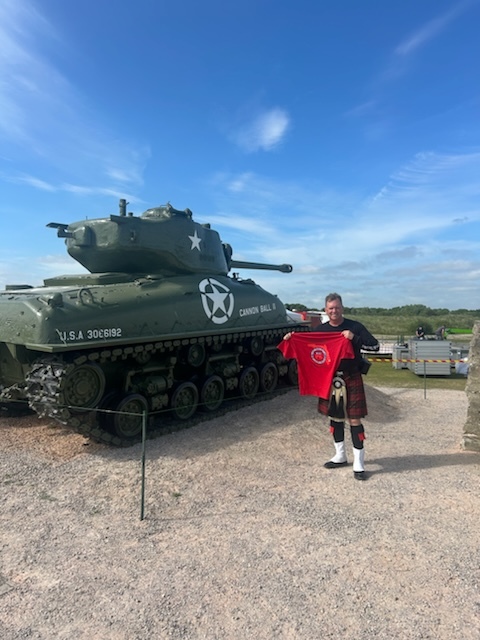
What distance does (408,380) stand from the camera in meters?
18.2

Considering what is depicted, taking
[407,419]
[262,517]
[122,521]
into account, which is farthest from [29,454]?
[407,419]

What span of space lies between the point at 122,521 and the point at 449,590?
3.24 meters

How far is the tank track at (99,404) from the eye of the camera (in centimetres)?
720

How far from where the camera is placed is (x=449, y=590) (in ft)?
12.8

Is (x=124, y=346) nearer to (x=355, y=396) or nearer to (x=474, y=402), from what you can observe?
(x=355, y=396)

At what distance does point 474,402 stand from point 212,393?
16.7 ft

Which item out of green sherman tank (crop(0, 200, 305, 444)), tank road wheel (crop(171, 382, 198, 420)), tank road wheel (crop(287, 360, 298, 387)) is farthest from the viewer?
tank road wheel (crop(287, 360, 298, 387))

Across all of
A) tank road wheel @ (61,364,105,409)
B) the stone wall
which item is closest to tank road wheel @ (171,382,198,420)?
tank road wheel @ (61,364,105,409)

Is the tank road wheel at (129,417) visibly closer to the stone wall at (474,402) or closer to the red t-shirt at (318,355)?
the red t-shirt at (318,355)

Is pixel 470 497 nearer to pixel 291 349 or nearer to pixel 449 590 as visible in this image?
pixel 449 590

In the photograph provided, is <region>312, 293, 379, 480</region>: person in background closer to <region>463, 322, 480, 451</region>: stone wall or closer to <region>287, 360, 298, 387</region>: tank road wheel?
<region>463, 322, 480, 451</region>: stone wall

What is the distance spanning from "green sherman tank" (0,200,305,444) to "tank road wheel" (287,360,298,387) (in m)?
0.41

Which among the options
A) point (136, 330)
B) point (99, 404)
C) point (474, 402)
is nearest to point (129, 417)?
point (99, 404)

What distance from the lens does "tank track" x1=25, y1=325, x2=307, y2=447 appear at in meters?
7.20
